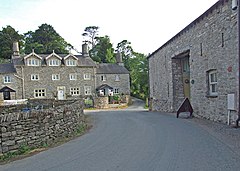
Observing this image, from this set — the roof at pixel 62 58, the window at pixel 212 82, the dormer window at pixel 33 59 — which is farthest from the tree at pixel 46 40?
the window at pixel 212 82

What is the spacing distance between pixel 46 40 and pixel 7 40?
10.5 metres

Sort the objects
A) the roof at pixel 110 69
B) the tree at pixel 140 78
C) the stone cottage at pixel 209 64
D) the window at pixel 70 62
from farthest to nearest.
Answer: the tree at pixel 140 78 < the roof at pixel 110 69 < the window at pixel 70 62 < the stone cottage at pixel 209 64

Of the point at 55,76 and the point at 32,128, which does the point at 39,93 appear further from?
the point at 32,128

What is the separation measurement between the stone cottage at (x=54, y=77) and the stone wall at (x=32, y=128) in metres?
32.1

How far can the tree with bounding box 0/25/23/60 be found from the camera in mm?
58781

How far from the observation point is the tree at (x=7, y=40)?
5878 centimetres

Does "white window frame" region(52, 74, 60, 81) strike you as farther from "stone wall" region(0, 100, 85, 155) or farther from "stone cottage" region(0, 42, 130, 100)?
"stone wall" region(0, 100, 85, 155)

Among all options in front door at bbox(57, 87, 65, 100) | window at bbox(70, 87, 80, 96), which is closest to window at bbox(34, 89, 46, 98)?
front door at bbox(57, 87, 65, 100)

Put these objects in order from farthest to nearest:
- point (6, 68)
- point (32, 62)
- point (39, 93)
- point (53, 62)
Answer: point (53, 62) → point (39, 93) → point (32, 62) → point (6, 68)

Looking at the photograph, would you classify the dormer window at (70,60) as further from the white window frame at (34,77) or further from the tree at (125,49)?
the tree at (125,49)

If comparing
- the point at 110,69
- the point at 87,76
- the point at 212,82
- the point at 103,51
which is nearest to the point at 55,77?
the point at 87,76

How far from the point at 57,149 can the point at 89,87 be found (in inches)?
1454

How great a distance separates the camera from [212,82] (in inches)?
455

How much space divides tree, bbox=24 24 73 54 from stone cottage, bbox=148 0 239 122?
5024 centimetres
